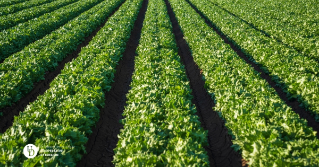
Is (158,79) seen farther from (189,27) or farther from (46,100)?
(189,27)

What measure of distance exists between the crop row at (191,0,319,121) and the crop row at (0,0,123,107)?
11947 millimetres

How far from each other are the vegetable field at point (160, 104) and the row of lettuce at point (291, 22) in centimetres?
25

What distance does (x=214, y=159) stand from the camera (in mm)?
6895

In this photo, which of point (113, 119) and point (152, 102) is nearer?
point (152, 102)

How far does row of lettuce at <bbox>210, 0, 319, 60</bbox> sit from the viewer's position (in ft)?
48.7

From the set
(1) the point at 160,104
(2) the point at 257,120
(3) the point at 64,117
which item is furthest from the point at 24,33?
(2) the point at 257,120

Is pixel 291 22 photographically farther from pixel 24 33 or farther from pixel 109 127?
pixel 24 33

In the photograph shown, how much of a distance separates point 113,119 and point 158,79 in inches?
99.0

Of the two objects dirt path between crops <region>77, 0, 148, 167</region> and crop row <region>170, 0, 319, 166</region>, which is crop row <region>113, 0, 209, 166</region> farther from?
crop row <region>170, 0, 319, 166</region>

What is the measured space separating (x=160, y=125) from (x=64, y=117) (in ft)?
9.65

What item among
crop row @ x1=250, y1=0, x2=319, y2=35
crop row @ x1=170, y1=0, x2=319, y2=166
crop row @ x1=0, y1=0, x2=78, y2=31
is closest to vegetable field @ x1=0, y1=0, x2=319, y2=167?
crop row @ x1=170, y1=0, x2=319, y2=166

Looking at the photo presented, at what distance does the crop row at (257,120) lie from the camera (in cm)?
521

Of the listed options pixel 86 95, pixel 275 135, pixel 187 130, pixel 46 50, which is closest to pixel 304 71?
pixel 275 135

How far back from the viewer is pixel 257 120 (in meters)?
6.36
